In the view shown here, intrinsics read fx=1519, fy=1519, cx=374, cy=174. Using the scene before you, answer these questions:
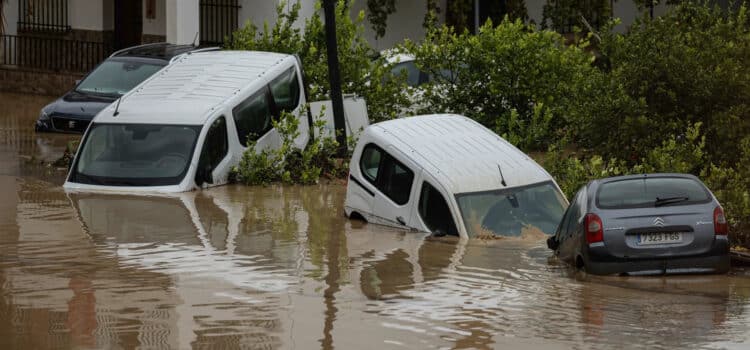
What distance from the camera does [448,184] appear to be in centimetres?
1672

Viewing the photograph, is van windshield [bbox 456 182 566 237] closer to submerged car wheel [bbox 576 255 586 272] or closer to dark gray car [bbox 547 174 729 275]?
submerged car wheel [bbox 576 255 586 272]

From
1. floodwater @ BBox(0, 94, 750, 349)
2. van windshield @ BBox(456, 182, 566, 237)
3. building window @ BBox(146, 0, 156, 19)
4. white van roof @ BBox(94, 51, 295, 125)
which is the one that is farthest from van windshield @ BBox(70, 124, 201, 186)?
building window @ BBox(146, 0, 156, 19)

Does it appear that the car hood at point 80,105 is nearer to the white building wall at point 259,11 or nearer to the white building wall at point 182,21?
the white building wall at point 182,21

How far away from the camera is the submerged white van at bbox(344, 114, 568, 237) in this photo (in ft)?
55.0

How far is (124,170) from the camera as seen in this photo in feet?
64.8

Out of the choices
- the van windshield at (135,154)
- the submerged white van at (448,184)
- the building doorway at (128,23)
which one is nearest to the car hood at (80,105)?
the van windshield at (135,154)

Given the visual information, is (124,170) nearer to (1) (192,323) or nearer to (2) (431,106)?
(2) (431,106)

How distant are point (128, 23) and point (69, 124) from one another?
13.4 m

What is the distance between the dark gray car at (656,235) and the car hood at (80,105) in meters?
13.6

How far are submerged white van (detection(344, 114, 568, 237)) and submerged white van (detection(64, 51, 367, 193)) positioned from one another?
8.85 feet

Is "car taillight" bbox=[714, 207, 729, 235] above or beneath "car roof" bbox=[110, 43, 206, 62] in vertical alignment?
beneath

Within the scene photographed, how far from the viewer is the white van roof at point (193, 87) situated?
20344 mm

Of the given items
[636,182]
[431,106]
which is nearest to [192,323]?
[636,182]

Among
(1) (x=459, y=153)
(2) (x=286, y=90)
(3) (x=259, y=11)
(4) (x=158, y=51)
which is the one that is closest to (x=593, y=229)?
(1) (x=459, y=153)
